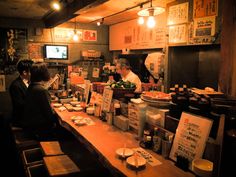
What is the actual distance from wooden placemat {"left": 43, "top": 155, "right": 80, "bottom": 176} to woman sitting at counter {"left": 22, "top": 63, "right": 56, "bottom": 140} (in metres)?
0.92

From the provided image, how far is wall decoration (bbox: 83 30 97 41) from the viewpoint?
7.54 m

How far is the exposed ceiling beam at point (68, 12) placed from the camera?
3.56 m

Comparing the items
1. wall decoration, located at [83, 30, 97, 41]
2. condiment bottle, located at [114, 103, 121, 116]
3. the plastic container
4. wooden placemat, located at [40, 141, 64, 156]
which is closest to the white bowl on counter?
condiment bottle, located at [114, 103, 121, 116]

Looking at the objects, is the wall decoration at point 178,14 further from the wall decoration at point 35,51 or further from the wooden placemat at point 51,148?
the wall decoration at point 35,51

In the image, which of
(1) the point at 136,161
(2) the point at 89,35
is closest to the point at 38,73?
A: (1) the point at 136,161

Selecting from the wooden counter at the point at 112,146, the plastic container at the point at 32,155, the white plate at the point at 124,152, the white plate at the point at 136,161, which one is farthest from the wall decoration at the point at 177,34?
the plastic container at the point at 32,155

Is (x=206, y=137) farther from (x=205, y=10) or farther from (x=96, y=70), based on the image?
(x=96, y=70)

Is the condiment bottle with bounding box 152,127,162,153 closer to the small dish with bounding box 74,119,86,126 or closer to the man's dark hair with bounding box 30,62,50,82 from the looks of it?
the small dish with bounding box 74,119,86,126

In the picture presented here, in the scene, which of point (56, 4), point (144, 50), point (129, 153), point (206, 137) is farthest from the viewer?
point (144, 50)

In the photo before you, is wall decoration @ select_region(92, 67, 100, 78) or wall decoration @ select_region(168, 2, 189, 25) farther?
wall decoration @ select_region(92, 67, 100, 78)

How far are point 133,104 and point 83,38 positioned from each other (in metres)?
5.45

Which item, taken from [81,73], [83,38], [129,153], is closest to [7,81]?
[81,73]

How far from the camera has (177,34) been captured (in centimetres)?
433

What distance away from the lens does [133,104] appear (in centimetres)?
255
